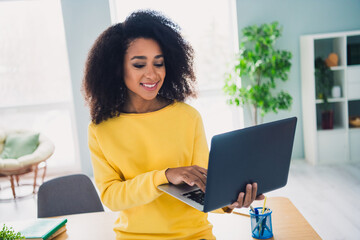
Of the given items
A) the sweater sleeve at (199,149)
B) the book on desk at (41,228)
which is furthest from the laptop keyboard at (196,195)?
the book on desk at (41,228)

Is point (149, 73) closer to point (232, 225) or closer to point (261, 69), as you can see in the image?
point (232, 225)

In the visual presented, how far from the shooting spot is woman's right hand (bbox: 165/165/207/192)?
1163mm

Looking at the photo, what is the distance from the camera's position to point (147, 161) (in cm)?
141

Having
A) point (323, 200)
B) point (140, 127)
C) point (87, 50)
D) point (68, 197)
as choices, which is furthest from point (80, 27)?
point (140, 127)

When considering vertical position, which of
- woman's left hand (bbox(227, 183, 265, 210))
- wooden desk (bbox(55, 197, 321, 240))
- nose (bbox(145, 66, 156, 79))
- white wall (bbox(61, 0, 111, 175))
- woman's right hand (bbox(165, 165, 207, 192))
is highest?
white wall (bbox(61, 0, 111, 175))

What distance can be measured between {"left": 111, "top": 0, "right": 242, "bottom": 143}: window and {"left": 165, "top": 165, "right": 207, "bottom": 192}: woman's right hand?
12.7 ft

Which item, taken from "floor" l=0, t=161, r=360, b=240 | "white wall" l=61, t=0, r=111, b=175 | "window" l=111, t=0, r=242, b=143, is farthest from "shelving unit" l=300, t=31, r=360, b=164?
"white wall" l=61, t=0, r=111, b=175

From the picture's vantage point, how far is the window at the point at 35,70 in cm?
512

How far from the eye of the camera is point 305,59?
4750 millimetres

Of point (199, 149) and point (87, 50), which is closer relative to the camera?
point (199, 149)

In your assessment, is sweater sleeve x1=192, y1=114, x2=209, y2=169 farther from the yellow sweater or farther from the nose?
the nose

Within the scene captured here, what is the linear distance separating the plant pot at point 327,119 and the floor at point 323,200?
514 millimetres

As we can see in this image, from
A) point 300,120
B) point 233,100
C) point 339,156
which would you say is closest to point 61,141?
point 233,100

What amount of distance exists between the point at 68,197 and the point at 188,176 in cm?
110
